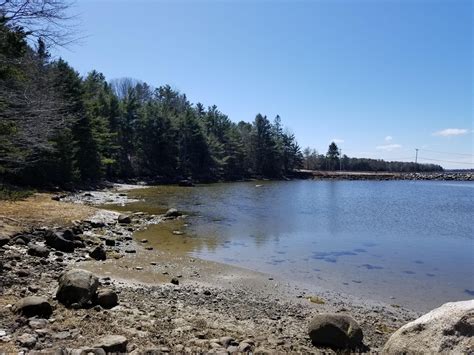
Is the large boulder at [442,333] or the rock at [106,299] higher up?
the large boulder at [442,333]

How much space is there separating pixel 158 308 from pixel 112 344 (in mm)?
3356

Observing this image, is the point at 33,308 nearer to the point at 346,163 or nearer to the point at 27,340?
the point at 27,340

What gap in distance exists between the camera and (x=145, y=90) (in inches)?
4520

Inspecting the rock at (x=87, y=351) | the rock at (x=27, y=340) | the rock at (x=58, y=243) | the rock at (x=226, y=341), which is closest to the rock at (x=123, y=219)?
the rock at (x=58, y=243)

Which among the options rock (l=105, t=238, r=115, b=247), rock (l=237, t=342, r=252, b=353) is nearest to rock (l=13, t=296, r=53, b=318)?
rock (l=237, t=342, r=252, b=353)

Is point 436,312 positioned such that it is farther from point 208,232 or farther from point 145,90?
point 145,90

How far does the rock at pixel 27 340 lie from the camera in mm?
6136

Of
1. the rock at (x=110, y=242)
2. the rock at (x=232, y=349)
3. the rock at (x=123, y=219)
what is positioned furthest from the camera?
the rock at (x=123, y=219)

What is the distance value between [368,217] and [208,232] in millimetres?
17941

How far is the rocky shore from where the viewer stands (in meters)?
6.92

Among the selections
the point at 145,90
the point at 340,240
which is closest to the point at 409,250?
the point at 340,240

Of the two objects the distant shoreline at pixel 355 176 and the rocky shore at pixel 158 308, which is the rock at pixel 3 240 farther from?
the distant shoreline at pixel 355 176

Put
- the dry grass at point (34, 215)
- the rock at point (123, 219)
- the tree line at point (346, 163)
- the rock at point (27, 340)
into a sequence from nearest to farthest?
1. the rock at point (27, 340)
2. the dry grass at point (34, 215)
3. the rock at point (123, 219)
4. the tree line at point (346, 163)

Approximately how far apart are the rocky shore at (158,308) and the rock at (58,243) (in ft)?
0.12
